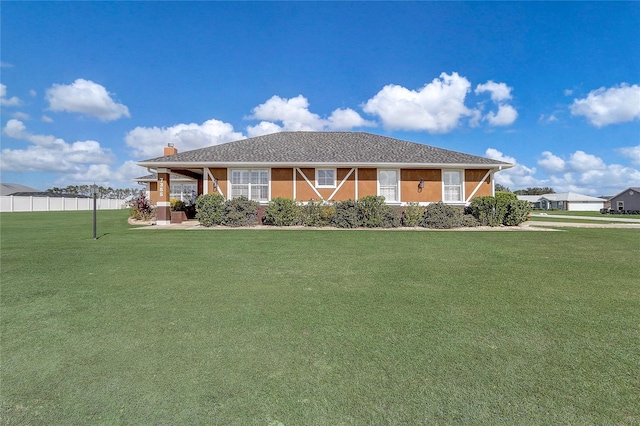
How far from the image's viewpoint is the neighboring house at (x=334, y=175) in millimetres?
16234

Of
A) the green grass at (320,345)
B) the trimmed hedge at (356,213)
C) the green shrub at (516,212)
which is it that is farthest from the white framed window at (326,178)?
the green grass at (320,345)

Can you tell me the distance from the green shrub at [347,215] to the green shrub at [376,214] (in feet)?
0.69

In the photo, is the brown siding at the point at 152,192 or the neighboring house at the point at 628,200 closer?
the brown siding at the point at 152,192

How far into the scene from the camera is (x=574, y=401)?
7.20 feet

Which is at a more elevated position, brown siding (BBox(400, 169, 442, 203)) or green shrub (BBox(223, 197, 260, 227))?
brown siding (BBox(400, 169, 442, 203))

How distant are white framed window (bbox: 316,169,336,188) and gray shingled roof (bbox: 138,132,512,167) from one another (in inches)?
27.1

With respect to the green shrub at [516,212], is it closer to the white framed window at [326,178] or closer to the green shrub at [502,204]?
the green shrub at [502,204]

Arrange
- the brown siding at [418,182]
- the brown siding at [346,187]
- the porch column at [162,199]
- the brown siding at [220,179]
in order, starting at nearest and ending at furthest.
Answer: the porch column at [162,199]
the brown siding at [220,179]
the brown siding at [346,187]
the brown siding at [418,182]

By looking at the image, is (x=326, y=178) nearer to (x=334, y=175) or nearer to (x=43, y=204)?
(x=334, y=175)

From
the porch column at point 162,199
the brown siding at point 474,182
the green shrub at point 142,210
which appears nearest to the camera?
the porch column at point 162,199

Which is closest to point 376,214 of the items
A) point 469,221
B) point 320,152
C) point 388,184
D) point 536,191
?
point 388,184

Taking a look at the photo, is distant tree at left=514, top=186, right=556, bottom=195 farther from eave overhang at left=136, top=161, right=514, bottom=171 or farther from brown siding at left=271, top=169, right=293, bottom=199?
brown siding at left=271, top=169, right=293, bottom=199

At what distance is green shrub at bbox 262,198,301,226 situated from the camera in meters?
14.9

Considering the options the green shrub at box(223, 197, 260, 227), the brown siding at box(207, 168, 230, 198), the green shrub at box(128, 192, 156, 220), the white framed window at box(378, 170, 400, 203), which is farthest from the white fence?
the white framed window at box(378, 170, 400, 203)
